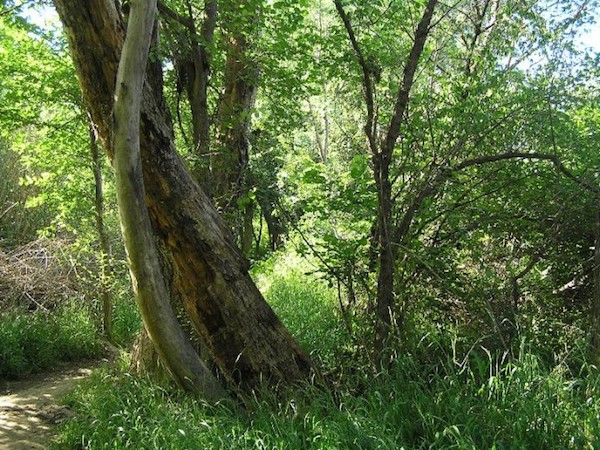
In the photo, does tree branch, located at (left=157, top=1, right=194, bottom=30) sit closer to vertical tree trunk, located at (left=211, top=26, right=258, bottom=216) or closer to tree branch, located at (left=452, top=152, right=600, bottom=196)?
vertical tree trunk, located at (left=211, top=26, right=258, bottom=216)

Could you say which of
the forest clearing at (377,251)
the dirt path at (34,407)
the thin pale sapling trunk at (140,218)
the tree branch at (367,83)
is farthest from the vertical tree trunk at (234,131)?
the dirt path at (34,407)

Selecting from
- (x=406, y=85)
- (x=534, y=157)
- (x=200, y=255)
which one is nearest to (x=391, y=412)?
(x=200, y=255)

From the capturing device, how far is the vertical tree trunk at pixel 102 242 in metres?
8.62

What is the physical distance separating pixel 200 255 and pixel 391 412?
2041 millimetres

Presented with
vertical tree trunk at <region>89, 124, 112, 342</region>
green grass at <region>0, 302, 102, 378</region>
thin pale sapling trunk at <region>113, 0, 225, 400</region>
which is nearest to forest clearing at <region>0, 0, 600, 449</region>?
thin pale sapling trunk at <region>113, 0, 225, 400</region>

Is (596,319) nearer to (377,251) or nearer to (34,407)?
(377,251)

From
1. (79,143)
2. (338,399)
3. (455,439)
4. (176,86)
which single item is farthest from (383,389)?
(79,143)

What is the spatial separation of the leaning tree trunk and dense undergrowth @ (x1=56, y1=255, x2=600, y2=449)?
0.41m

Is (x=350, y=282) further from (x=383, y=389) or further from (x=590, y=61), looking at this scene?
(x=590, y=61)

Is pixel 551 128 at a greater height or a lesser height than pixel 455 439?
greater

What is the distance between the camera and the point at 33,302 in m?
9.59

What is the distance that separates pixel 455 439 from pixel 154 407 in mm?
2484

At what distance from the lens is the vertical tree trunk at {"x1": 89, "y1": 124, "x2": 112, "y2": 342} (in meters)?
8.62

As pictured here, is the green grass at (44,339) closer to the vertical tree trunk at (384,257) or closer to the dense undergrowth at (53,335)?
the dense undergrowth at (53,335)
